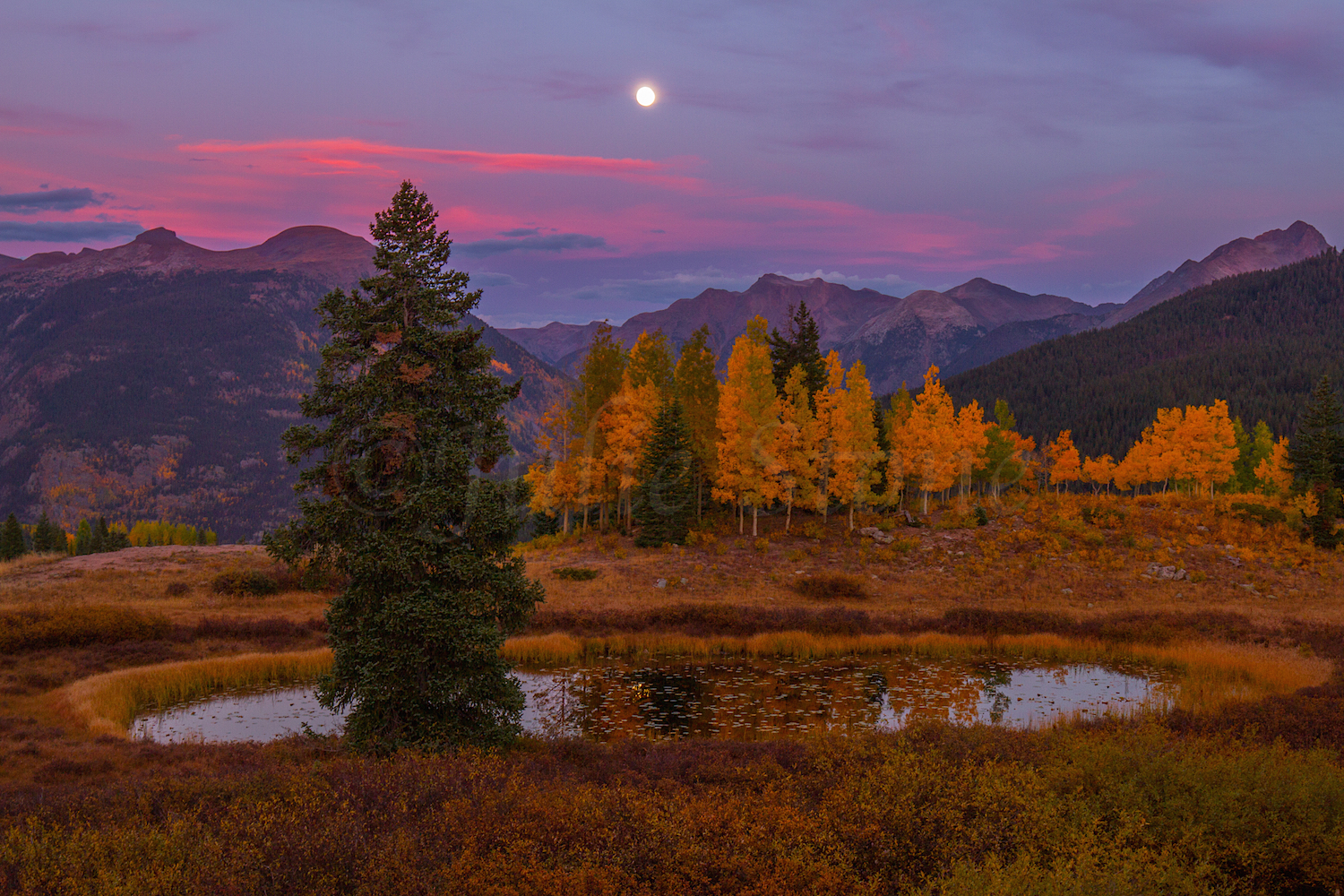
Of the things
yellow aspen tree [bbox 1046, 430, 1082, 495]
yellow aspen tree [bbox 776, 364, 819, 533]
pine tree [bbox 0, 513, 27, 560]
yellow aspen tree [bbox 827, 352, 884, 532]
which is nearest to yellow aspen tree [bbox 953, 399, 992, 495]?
yellow aspen tree [bbox 827, 352, 884, 532]

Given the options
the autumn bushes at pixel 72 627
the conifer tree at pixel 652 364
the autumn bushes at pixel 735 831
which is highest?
the conifer tree at pixel 652 364

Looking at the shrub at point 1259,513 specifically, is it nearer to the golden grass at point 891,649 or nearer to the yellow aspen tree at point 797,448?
the golden grass at point 891,649

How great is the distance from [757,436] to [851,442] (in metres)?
6.15

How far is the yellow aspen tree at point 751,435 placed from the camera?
48.1m

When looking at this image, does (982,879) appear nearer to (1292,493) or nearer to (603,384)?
(603,384)

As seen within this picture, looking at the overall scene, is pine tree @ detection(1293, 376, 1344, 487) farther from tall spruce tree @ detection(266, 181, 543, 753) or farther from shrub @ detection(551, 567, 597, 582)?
tall spruce tree @ detection(266, 181, 543, 753)

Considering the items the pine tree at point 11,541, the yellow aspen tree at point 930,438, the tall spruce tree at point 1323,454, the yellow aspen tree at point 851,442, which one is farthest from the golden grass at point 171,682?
the pine tree at point 11,541

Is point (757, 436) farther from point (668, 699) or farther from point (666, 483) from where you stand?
point (668, 699)

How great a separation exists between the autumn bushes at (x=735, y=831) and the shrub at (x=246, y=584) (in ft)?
101

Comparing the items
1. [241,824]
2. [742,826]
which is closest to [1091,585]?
[742,826]

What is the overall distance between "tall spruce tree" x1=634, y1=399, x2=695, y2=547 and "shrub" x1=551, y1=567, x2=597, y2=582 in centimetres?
601

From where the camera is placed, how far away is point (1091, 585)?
133ft

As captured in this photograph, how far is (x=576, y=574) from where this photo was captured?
4369 cm

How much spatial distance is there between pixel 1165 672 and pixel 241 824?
29.6 m
